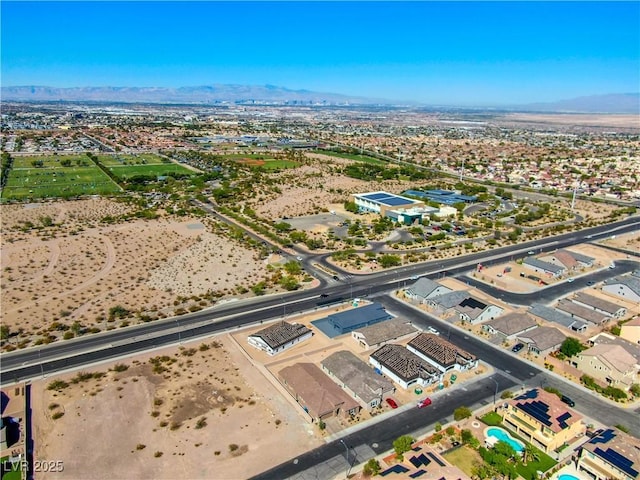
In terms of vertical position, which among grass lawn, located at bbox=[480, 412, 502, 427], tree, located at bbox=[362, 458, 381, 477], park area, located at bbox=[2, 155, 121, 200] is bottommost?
grass lawn, located at bbox=[480, 412, 502, 427]

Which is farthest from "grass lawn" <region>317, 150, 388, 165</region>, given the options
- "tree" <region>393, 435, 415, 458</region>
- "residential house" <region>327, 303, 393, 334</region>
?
"tree" <region>393, 435, 415, 458</region>

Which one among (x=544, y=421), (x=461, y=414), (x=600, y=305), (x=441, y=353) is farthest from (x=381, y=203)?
(x=544, y=421)

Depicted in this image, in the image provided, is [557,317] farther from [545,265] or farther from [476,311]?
[545,265]

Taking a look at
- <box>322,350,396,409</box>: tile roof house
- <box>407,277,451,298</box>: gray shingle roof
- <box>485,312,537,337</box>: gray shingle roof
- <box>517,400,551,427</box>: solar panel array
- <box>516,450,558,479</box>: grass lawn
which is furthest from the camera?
<box>407,277,451,298</box>: gray shingle roof

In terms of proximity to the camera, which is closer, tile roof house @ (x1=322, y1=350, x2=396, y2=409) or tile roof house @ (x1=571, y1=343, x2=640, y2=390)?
tile roof house @ (x1=322, y1=350, x2=396, y2=409)

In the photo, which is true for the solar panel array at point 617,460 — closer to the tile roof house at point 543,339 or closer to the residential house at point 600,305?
the tile roof house at point 543,339

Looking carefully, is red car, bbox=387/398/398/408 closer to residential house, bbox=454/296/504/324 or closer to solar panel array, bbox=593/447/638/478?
solar panel array, bbox=593/447/638/478

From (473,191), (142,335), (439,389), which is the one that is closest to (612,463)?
(439,389)
